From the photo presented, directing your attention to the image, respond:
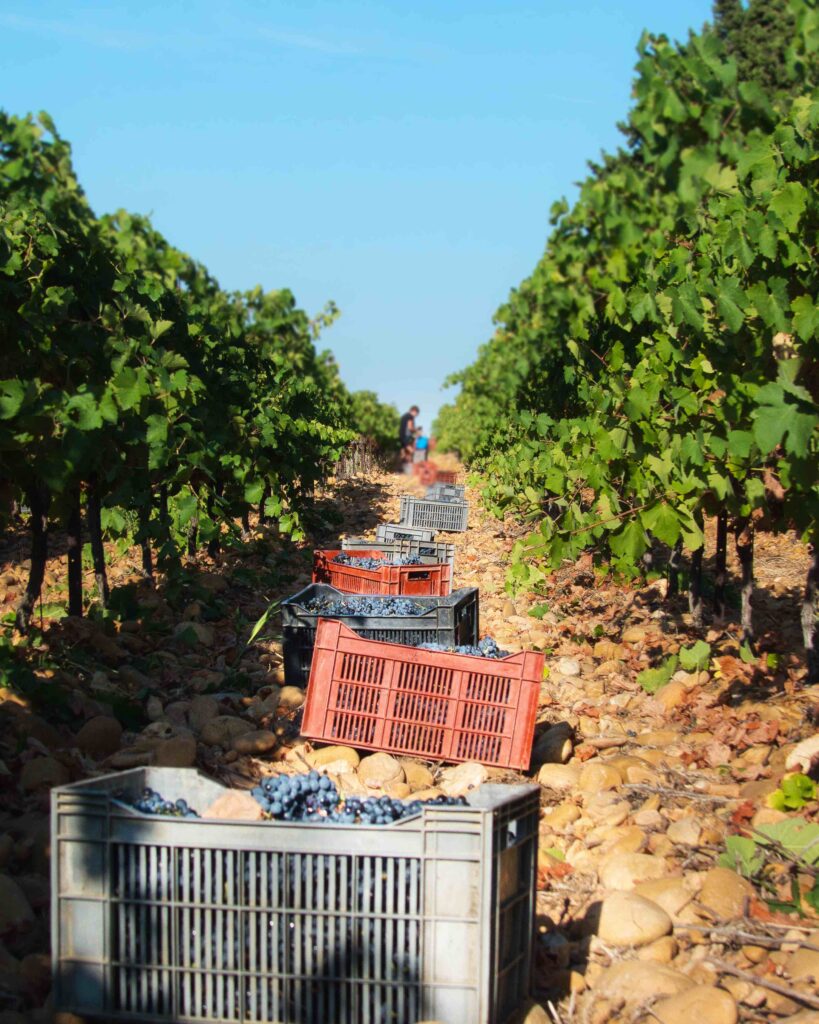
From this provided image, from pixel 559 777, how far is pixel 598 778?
0.79 feet

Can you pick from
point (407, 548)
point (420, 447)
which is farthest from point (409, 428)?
point (407, 548)

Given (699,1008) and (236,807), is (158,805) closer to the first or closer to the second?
(236,807)

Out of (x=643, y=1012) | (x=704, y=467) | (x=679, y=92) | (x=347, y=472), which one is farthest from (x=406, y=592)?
(x=347, y=472)

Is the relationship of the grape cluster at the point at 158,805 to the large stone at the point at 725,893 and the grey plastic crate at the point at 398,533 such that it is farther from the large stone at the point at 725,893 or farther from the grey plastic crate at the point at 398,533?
the grey plastic crate at the point at 398,533

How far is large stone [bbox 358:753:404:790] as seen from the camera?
5.87 m

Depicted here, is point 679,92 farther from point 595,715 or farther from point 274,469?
point 274,469

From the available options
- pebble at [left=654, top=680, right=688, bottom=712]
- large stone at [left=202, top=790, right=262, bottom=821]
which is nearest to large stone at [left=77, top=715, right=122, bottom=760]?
large stone at [left=202, top=790, right=262, bottom=821]

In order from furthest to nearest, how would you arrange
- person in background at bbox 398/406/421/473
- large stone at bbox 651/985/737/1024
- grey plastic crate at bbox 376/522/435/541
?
person in background at bbox 398/406/421/473, grey plastic crate at bbox 376/522/435/541, large stone at bbox 651/985/737/1024

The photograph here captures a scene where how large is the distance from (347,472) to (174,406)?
81.8ft

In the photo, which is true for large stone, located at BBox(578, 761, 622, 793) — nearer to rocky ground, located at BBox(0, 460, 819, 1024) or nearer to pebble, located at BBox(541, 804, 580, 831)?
rocky ground, located at BBox(0, 460, 819, 1024)

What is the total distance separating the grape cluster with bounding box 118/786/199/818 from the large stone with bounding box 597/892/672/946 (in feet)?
5.28

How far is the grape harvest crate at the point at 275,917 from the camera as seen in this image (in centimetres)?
336

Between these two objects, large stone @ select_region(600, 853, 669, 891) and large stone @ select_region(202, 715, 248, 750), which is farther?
large stone @ select_region(202, 715, 248, 750)

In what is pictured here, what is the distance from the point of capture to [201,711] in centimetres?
674
